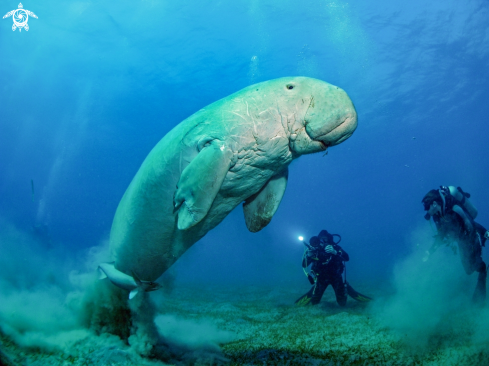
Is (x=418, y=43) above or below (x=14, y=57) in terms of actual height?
below

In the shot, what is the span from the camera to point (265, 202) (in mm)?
3549

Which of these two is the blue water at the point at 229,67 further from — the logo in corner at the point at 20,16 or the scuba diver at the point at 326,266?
the scuba diver at the point at 326,266

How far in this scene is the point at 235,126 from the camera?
99.6 inches

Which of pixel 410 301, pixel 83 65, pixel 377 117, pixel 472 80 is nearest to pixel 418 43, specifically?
pixel 472 80

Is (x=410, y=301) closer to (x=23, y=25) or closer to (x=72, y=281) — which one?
(x=72, y=281)

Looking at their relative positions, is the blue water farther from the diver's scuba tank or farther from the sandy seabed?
the diver's scuba tank

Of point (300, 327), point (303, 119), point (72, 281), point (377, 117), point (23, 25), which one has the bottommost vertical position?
point (300, 327)

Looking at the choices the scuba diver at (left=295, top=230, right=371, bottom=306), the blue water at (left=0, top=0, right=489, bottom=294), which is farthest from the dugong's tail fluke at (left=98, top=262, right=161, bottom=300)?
the scuba diver at (left=295, top=230, right=371, bottom=306)

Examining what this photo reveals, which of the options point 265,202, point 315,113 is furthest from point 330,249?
point 315,113

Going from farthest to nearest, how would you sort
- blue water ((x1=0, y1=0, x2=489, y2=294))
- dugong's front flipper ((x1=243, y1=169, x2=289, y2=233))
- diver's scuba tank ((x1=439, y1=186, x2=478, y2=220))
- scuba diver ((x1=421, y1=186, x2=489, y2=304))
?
blue water ((x1=0, y1=0, x2=489, y2=294)) → diver's scuba tank ((x1=439, y1=186, x2=478, y2=220)) → scuba diver ((x1=421, y1=186, x2=489, y2=304)) → dugong's front flipper ((x1=243, y1=169, x2=289, y2=233))

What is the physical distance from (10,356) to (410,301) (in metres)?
6.00

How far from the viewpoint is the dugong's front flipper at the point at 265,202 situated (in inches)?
136

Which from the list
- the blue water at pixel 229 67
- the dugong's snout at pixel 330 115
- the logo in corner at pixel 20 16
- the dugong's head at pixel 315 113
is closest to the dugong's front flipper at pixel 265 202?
the dugong's head at pixel 315 113

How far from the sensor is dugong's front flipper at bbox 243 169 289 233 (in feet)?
11.4
